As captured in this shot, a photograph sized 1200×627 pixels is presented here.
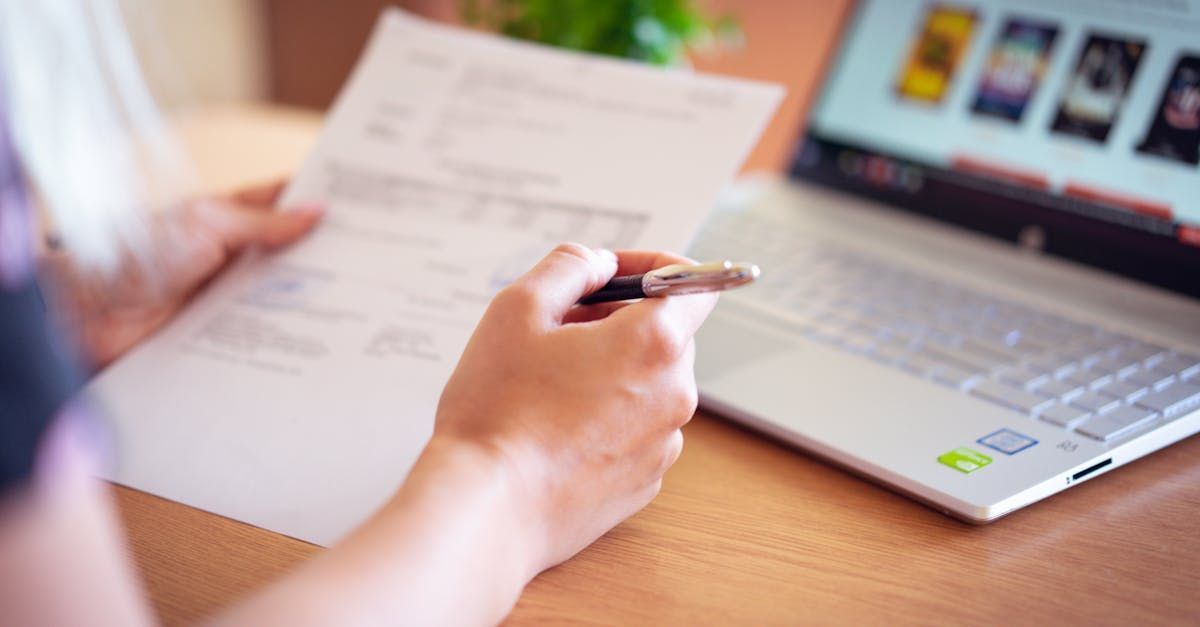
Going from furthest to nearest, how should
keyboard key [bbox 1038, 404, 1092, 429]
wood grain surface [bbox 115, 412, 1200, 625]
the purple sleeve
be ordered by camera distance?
1. keyboard key [bbox 1038, 404, 1092, 429]
2. wood grain surface [bbox 115, 412, 1200, 625]
3. the purple sleeve

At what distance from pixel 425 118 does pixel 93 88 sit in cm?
23

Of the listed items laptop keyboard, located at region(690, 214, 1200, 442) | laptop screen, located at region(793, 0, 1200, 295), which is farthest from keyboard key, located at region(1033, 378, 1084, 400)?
laptop screen, located at region(793, 0, 1200, 295)

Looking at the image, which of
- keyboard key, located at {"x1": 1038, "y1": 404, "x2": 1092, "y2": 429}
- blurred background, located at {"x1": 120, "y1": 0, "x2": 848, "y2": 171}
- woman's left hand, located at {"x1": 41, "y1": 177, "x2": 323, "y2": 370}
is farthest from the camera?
blurred background, located at {"x1": 120, "y1": 0, "x2": 848, "y2": 171}

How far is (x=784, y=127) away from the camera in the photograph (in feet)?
4.99

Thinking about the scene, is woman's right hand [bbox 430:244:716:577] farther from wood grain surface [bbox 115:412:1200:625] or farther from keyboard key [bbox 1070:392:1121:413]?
keyboard key [bbox 1070:392:1121:413]

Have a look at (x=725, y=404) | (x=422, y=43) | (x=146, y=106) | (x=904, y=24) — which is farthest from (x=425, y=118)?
(x=904, y=24)

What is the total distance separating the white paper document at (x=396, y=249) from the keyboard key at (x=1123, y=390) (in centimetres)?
26

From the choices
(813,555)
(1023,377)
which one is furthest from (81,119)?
(1023,377)

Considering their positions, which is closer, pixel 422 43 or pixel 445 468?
pixel 445 468

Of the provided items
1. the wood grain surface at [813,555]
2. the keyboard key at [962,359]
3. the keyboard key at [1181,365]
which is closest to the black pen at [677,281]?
the wood grain surface at [813,555]

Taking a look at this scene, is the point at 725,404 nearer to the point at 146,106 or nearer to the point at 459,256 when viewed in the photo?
the point at 459,256

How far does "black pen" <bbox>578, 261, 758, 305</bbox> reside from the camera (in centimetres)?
41

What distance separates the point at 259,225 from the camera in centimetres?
67

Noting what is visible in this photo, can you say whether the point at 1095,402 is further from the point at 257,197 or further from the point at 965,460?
the point at 257,197
